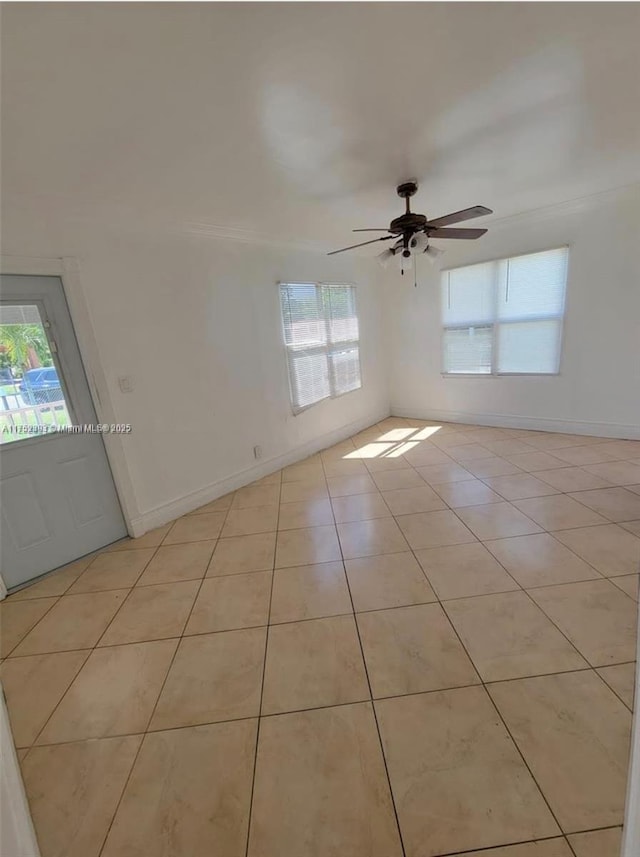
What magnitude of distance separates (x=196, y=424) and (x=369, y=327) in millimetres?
3037

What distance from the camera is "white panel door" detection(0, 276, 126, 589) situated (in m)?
2.26

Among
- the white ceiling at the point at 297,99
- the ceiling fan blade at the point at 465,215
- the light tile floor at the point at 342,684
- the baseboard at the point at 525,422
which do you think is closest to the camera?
the light tile floor at the point at 342,684

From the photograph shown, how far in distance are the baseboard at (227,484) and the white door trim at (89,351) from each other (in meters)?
0.10

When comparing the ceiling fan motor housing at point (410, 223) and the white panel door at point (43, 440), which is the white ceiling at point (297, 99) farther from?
the white panel door at point (43, 440)

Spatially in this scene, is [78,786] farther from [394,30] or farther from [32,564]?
[394,30]

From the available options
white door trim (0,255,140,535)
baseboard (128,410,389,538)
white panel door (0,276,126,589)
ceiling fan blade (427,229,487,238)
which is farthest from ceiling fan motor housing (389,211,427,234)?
baseboard (128,410,389,538)

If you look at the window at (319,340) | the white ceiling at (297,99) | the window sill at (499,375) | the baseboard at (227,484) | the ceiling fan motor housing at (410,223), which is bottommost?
the baseboard at (227,484)

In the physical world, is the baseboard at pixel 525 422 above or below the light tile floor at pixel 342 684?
above

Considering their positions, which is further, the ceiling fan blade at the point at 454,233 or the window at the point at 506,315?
the window at the point at 506,315

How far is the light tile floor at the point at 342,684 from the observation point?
3.64 feet

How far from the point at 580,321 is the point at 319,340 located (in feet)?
9.46

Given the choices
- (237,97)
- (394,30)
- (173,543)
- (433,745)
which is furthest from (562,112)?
(173,543)

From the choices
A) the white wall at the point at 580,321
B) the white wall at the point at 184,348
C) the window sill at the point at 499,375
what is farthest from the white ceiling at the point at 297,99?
the window sill at the point at 499,375

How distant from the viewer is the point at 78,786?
1267 mm
